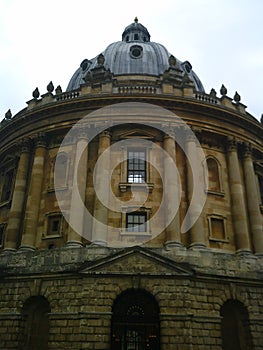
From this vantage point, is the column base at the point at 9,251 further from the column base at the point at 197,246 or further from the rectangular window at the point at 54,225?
the column base at the point at 197,246

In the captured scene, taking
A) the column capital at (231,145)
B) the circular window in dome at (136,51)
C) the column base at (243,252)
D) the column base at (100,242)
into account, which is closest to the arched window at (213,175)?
the column capital at (231,145)

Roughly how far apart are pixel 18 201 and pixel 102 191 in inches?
238

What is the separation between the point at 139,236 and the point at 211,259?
4.31 meters

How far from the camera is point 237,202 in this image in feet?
82.2

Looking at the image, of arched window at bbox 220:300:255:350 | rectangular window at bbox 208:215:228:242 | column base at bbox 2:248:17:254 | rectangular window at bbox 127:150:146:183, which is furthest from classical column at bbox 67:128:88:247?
arched window at bbox 220:300:255:350

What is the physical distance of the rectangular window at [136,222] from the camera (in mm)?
23297

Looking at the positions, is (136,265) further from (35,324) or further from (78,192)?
(35,324)

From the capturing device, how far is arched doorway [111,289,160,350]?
19.6 metres

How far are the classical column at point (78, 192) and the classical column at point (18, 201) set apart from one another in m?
3.98

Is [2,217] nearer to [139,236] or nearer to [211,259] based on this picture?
[139,236]

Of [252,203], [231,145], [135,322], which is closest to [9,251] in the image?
[135,322]

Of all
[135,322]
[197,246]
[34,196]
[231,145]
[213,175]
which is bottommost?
[135,322]

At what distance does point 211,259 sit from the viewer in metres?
21.6

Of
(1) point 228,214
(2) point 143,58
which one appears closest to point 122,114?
(1) point 228,214
